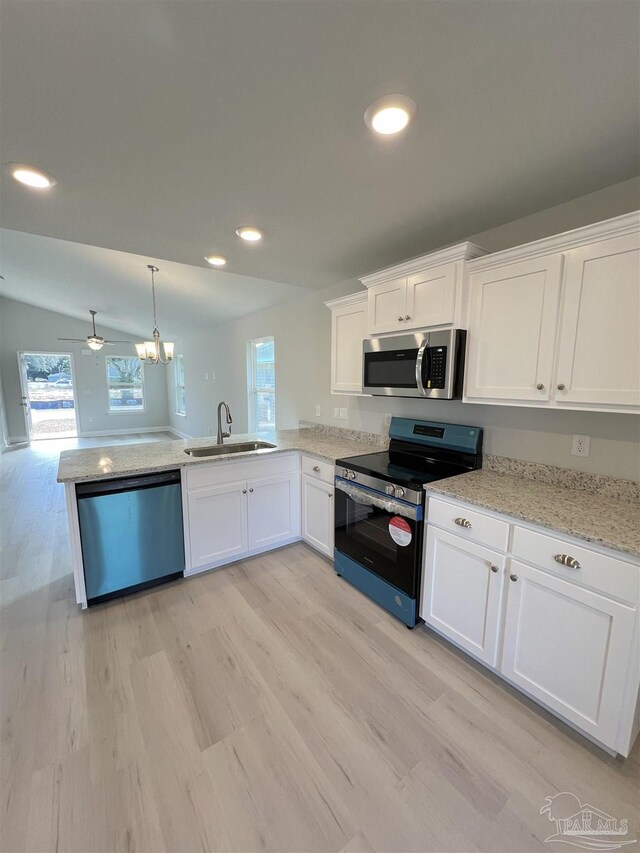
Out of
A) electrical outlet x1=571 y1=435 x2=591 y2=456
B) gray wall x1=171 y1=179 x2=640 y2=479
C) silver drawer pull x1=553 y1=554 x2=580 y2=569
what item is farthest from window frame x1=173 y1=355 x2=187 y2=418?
silver drawer pull x1=553 y1=554 x2=580 y2=569

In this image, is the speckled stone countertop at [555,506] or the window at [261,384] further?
the window at [261,384]

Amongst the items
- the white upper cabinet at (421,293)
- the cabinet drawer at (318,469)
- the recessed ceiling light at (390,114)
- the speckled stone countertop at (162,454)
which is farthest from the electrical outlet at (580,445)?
the recessed ceiling light at (390,114)

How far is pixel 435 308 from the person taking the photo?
80.0 inches

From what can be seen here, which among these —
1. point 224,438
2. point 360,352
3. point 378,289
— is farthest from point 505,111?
point 224,438

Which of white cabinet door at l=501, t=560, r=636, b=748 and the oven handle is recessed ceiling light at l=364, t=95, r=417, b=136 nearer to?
the oven handle

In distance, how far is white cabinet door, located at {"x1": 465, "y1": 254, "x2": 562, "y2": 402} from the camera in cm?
163

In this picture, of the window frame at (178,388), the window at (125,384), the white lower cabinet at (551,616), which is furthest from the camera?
the window at (125,384)

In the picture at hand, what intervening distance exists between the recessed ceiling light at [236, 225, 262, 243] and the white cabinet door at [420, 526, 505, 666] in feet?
6.84

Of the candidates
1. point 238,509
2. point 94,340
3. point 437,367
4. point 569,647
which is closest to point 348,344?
point 437,367

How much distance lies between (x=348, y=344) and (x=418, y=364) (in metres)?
0.87

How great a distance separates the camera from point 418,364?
2.07 metres

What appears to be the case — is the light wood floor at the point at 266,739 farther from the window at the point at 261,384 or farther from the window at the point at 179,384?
the window at the point at 179,384

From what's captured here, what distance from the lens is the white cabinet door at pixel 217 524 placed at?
2496 mm

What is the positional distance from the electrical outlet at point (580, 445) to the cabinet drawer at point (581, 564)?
0.62 meters
